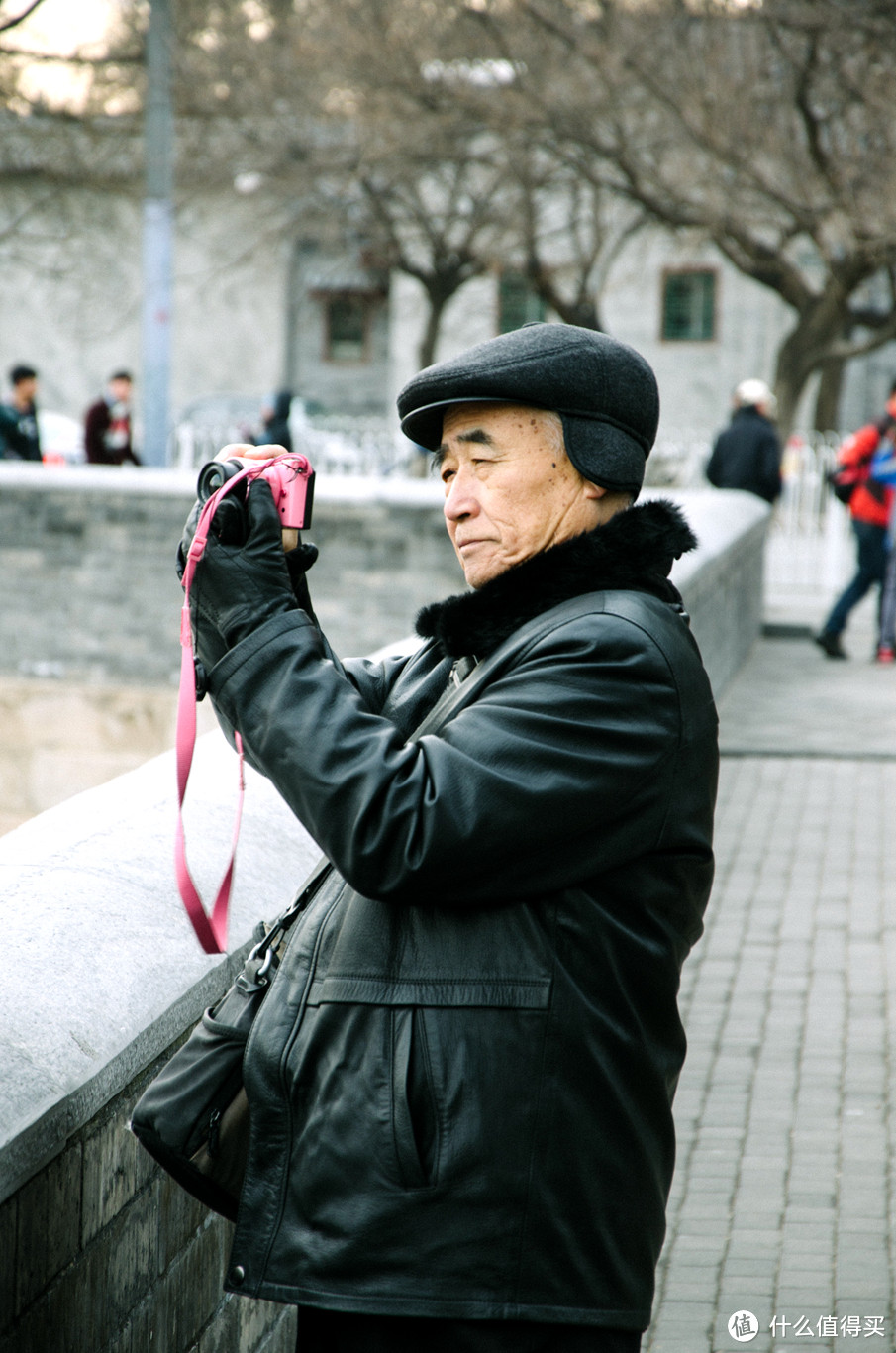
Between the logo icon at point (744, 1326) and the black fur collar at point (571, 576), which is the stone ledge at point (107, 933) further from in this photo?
the logo icon at point (744, 1326)

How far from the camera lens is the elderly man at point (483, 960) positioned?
1.69 m

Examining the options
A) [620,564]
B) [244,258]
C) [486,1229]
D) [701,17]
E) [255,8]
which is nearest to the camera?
[486,1229]

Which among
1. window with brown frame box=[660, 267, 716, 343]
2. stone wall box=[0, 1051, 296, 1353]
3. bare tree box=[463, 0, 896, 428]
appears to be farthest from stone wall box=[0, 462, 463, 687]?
window with brown frame box=[660, 267, 716, 343]

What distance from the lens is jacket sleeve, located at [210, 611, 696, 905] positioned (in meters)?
1.67

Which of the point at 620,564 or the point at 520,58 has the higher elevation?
the point at 520,58

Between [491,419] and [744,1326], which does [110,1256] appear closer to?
[491,419]

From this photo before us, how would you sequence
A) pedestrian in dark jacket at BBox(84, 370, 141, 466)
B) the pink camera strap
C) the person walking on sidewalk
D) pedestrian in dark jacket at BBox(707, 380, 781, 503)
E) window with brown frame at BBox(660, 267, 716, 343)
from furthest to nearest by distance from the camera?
window with brown frame at BBox(660, 267, 716, 343)
pedestrian in dark jacket at BBox(84, 370, 141, 466)
pedestrian in dark jacket at BBox(707, 380, 781, 503)
the person walking on sidewalk
the pink camera strap

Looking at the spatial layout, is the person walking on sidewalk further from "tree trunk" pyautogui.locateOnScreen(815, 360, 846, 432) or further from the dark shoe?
"tree trunk" pyautogui.locateOnScreen(815, 360, 846, 432)

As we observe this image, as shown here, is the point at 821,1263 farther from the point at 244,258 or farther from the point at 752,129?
the point at 244,258

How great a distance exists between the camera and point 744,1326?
3.41 meters

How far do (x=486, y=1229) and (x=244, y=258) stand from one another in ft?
90.3

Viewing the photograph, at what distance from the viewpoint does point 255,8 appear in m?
21.6

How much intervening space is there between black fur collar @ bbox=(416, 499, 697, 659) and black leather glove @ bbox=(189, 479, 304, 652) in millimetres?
235

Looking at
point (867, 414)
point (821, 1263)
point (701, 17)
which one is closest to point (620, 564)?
point (821, 1263)
